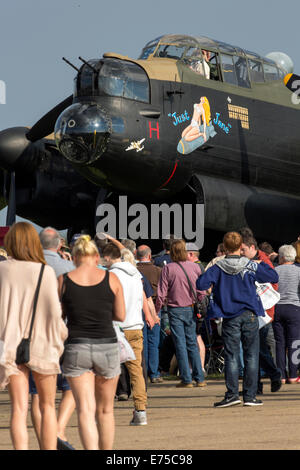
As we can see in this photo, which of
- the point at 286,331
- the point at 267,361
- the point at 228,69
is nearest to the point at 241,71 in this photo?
the point at 228,69

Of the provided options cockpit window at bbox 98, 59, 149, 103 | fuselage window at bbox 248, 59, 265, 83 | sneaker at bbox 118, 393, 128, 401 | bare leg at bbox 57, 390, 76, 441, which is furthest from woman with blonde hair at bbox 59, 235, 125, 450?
fuselage window at bbox 248, 59, 265, 83

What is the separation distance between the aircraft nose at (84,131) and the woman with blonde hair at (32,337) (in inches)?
418

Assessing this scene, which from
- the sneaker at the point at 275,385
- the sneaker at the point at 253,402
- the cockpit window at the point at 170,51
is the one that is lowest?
the sneaker at the point at 253,402

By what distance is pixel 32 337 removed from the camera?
654 cm

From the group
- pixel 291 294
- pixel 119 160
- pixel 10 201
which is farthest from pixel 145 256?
pixel 10 201

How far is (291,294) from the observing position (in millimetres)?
13250

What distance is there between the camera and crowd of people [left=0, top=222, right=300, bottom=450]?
6551mm

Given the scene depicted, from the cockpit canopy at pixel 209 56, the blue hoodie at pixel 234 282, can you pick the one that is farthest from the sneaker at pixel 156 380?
the cockpit canopy at pixel 209 56

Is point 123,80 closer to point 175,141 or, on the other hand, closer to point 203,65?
point 175,141

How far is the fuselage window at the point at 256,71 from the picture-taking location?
20.3m

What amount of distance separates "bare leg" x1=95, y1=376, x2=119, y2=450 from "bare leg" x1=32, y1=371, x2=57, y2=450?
408 mm

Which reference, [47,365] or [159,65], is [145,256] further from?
[47,365]

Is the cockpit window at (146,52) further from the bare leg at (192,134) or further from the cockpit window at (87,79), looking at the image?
the bare leg at (192,134)

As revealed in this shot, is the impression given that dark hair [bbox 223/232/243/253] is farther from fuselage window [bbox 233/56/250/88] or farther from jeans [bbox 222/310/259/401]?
fuselage window [bbox 233/56/250/88]
